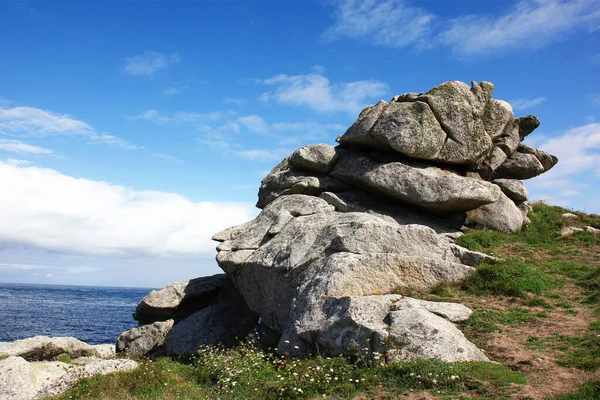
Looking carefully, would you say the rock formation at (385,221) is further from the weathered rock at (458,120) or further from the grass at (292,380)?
the grass at (292,380)

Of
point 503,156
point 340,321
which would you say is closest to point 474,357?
point 340,321

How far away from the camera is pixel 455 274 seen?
2091 cm

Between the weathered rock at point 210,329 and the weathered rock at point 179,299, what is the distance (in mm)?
3894

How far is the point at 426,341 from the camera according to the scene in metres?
14.8

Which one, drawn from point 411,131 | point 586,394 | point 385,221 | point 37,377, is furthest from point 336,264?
point 411,131

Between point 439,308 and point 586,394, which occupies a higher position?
point 439,308

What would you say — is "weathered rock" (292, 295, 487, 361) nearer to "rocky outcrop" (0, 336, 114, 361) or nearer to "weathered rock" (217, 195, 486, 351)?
"weathered rock" (217, 195, 486, 351)

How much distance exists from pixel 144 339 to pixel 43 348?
538cm

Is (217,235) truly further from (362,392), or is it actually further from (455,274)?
(362,392)

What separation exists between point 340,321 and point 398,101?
61.2ft

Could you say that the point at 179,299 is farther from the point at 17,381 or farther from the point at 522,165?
the point at 522,165

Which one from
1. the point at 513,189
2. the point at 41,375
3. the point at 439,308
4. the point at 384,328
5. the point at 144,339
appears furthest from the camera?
the point at 513,189

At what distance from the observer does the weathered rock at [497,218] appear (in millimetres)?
30406

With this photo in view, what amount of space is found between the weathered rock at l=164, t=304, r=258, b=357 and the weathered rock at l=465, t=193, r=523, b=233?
49.5ft
